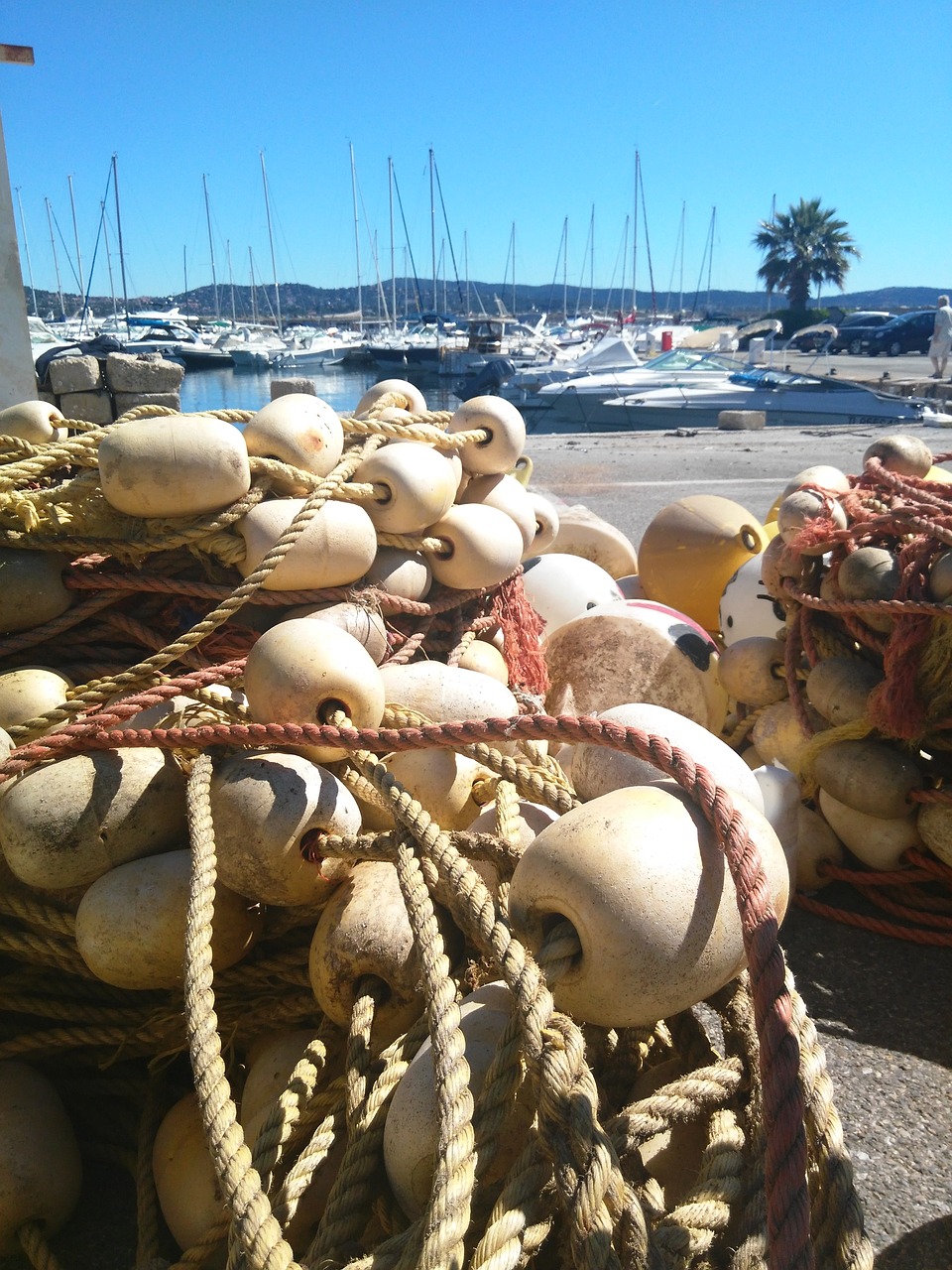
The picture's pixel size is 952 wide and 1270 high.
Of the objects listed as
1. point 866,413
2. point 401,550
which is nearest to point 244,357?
point 866,413

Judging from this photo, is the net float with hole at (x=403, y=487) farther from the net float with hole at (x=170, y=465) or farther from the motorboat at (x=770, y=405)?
the motorboat at (x=770, y=405)

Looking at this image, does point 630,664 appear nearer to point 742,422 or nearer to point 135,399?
point 135,399

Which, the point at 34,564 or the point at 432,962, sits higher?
the point at 34,564

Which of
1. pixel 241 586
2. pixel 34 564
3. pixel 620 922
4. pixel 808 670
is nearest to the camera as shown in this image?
pixel 620 922

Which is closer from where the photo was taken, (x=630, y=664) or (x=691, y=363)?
(x=630, y=664)

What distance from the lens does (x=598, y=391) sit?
840 inches

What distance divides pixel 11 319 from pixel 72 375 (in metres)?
0.72

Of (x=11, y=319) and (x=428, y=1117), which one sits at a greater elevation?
(x=11, y=319)

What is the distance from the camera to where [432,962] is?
1422 millimetres

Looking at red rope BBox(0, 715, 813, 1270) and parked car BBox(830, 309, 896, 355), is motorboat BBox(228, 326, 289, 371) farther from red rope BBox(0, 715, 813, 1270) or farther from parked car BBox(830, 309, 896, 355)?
red rope BBox(0, 715, 813, 1270)

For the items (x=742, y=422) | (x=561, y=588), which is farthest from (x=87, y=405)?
(x=742, y=422)

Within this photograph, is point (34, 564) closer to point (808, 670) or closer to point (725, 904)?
point (725, 904)

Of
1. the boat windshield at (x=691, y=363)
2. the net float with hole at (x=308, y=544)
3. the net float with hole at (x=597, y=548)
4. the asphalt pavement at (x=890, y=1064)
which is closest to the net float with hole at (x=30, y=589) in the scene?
the net float with hole at (x=308, y=544)

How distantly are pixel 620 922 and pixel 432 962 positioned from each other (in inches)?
11.5
